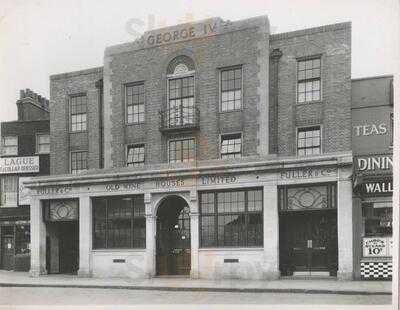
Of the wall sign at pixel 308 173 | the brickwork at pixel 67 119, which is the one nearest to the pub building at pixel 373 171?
the wall sign at pixel 308 173

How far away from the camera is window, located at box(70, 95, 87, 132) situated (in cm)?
2450

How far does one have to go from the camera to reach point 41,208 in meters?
23.6

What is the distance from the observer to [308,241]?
2003 cm

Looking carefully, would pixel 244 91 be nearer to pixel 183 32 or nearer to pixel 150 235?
pixel 183 32

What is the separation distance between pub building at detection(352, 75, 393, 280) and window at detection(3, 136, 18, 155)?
15.7 m

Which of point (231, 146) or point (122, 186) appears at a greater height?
point (231, 146)

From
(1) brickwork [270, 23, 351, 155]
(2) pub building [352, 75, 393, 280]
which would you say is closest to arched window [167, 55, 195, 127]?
(1) brickwork [270, 23, 351, 155]

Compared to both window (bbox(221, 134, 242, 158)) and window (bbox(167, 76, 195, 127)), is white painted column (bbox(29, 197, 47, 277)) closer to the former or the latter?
window (bbox(167, 76, 195, 127))

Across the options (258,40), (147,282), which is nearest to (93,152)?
(147,282)

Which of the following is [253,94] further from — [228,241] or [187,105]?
[228,241]

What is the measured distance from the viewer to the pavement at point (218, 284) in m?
15.9

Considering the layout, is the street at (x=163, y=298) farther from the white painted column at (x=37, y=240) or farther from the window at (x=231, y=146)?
the window at (x=231, y=146)

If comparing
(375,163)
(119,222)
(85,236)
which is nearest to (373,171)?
(375,163)

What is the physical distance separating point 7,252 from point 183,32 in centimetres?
1392
